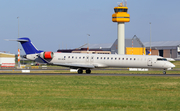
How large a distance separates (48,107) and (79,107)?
1.56 metres

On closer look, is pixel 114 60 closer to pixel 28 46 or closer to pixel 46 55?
pixel 46 55

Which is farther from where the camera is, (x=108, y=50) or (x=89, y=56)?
(x=108, y=50)

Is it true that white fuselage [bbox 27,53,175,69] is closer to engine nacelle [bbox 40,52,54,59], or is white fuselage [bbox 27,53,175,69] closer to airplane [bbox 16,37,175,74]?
airplane [bbox 16,37,175,74]

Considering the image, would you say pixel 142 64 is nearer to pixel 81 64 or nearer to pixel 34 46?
pixel 81 64

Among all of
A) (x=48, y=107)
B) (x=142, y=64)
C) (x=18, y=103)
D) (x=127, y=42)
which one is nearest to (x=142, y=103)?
(x=48, y=107)

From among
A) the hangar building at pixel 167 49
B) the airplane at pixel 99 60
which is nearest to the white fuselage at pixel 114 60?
the airplane at pixel 99 60

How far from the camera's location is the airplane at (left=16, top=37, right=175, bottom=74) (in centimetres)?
4450

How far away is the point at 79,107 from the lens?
14.9 meters

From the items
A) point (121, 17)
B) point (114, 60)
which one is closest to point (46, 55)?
point (114, 60)

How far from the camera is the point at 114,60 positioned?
44.9 m

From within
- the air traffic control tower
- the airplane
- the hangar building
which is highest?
the air traffic control tower

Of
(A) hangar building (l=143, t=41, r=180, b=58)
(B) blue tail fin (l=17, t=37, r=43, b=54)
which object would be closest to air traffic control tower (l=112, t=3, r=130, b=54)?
(A) hangar building (l=143, t=41, r=180, b=58)

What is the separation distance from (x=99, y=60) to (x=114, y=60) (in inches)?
A: 91.5

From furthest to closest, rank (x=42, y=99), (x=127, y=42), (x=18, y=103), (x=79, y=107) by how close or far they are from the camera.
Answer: (x=127, y=42) < (x=42, y=99) < (x=18, y=103) < (x=79, y=107)
